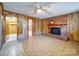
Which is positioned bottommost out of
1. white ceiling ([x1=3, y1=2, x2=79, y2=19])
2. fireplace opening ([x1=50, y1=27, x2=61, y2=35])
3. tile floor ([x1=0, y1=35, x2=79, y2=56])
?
tile floor ([x1=0, y1=35, x2=79, y2=56])

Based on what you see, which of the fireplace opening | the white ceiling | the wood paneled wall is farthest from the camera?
the fireplace opening

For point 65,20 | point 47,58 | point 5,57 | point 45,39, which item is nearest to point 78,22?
point 65,20

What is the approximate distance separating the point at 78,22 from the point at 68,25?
1.98 ft

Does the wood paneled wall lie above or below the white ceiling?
below

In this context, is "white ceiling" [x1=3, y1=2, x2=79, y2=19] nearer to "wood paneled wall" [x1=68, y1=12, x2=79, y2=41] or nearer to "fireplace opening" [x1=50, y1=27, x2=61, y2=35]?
"wood paneled wall" [x1=68, y1=12, x2=79, y2=41]

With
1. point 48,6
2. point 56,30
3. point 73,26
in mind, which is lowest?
point 56,30

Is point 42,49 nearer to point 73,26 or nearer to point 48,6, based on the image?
point 48,6

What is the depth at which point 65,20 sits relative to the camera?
376cm

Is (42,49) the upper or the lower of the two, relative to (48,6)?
lower

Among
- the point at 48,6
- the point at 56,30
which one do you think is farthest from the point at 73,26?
the point at 48,6

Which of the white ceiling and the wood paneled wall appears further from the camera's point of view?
the wood paneled wall

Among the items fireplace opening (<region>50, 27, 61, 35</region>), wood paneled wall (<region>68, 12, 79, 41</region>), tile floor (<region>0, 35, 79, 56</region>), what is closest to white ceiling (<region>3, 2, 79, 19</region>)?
wood paneled wall (<region>68, 12, 79, 41</region>)

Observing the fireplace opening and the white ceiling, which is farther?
the fireplace opening

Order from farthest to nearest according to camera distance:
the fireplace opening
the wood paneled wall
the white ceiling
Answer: the fireplace opening → the wood paneled wall → the white ceiling
